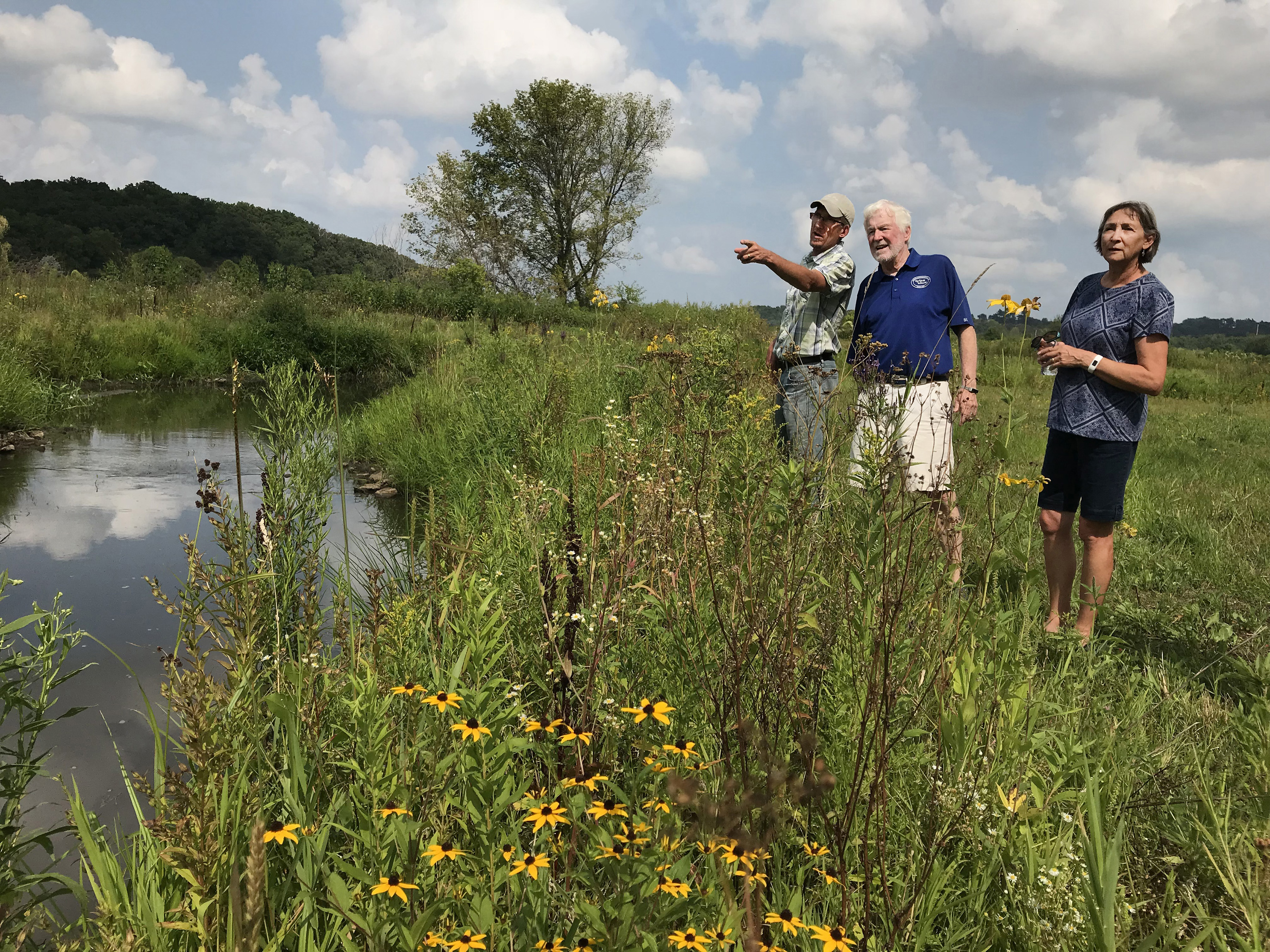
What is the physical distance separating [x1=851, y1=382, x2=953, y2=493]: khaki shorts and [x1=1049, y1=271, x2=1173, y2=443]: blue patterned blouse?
19.5 inches

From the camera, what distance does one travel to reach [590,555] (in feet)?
7.89

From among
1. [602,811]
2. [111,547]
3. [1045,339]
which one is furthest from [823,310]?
[111,547]

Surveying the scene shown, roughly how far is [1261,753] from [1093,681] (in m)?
0.99

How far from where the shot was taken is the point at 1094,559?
355cm

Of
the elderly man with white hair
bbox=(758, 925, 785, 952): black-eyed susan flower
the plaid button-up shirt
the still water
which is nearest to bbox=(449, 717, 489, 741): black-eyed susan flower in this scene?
bbox=(758, 925, 785, 952): black-eyed susan flower

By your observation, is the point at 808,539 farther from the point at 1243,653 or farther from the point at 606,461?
the point at 1243,653

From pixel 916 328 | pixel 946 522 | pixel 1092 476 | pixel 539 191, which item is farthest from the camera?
pixel 539 191

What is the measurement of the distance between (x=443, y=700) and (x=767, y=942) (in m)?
0.68

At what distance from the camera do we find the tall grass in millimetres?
1329

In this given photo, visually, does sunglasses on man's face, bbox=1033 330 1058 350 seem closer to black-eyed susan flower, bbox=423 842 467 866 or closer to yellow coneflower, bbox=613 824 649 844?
yellow coneflower, bbox=613 824 649 844

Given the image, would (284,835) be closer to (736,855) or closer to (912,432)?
(736,855)

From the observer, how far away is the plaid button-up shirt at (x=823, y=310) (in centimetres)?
429

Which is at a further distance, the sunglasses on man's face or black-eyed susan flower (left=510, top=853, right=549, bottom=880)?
the sunglasses on man's face

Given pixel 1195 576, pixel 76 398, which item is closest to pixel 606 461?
pixel 1195 576
